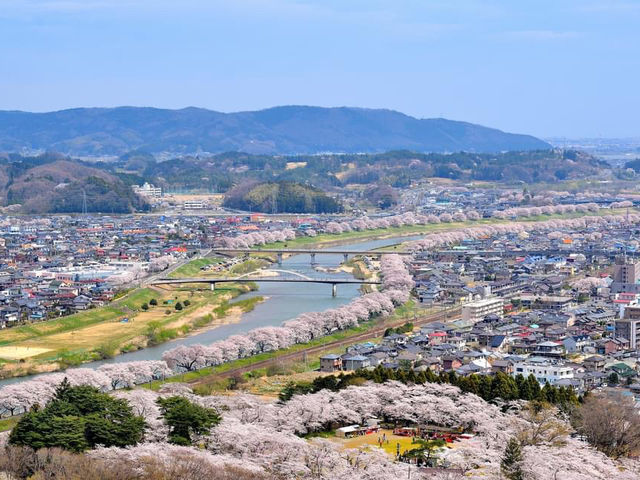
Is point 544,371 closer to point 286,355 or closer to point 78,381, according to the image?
point 286,355

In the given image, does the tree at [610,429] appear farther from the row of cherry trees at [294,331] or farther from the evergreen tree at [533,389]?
the row of cherry trees at [294,331]

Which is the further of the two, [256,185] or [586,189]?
[586,189]

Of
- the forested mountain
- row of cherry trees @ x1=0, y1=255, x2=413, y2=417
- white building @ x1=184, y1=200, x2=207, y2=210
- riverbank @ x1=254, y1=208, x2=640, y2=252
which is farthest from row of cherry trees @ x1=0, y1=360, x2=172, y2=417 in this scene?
the forested mountain

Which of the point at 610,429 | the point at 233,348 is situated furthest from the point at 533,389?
the point at 233,348

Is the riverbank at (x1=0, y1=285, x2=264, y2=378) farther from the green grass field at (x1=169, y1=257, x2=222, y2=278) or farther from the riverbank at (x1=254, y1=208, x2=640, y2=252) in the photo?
the riverbank at (x1=254, y1=208, x2=640, y2=252)

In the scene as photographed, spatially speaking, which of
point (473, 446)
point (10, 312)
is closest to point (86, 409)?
point (473, 446)

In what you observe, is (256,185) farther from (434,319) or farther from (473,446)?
(473,446)

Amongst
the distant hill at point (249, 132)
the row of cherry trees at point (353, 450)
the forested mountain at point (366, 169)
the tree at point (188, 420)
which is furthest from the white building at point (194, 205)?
the distant hill at point (249, 132)
